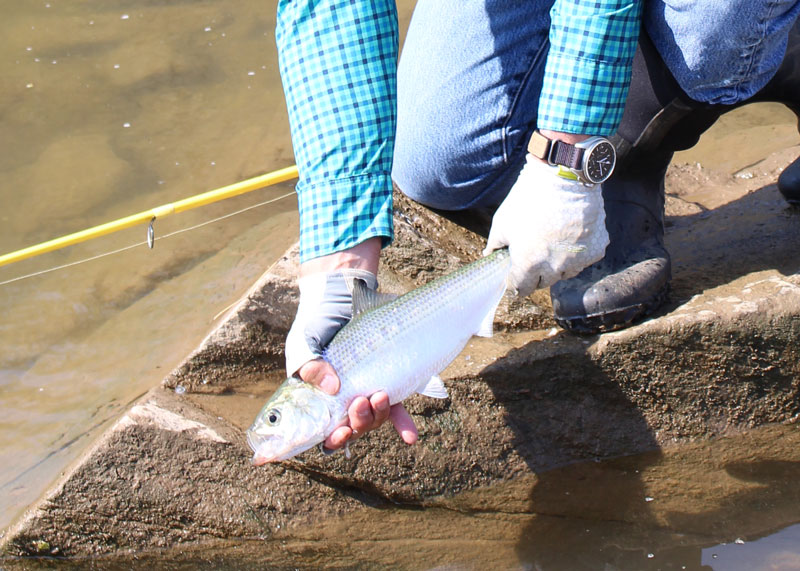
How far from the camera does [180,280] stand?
379 cm

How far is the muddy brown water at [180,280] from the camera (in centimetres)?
234

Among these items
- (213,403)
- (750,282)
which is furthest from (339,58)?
(750,282)

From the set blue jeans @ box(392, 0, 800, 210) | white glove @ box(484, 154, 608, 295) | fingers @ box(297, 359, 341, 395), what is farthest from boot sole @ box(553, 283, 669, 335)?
fingers @ box(297, 359, 341, 395)

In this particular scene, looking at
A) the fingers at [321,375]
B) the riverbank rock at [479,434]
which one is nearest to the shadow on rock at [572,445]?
the riverbank rock at [479,434]

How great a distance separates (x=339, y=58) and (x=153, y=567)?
5.22 feet

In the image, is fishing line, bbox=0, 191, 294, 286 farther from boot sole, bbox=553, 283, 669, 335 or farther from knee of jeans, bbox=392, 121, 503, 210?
boot sole, bbox=553, 283, 669, 335

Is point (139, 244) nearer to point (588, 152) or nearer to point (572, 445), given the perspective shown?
point (572, 445)

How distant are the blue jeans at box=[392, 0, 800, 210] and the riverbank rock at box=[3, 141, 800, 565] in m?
0.59

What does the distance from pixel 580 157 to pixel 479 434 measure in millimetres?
921

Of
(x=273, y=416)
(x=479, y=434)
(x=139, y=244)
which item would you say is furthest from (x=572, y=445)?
(x=139, y=244)

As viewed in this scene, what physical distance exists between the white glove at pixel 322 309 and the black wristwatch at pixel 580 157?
0.56 m

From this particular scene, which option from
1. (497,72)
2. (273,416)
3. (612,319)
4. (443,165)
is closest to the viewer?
(273,416)

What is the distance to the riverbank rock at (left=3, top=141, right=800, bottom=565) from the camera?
2367mm

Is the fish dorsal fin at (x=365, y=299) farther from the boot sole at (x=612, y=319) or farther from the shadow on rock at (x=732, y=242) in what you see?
the shadow on rock at (x=732, y=242)
